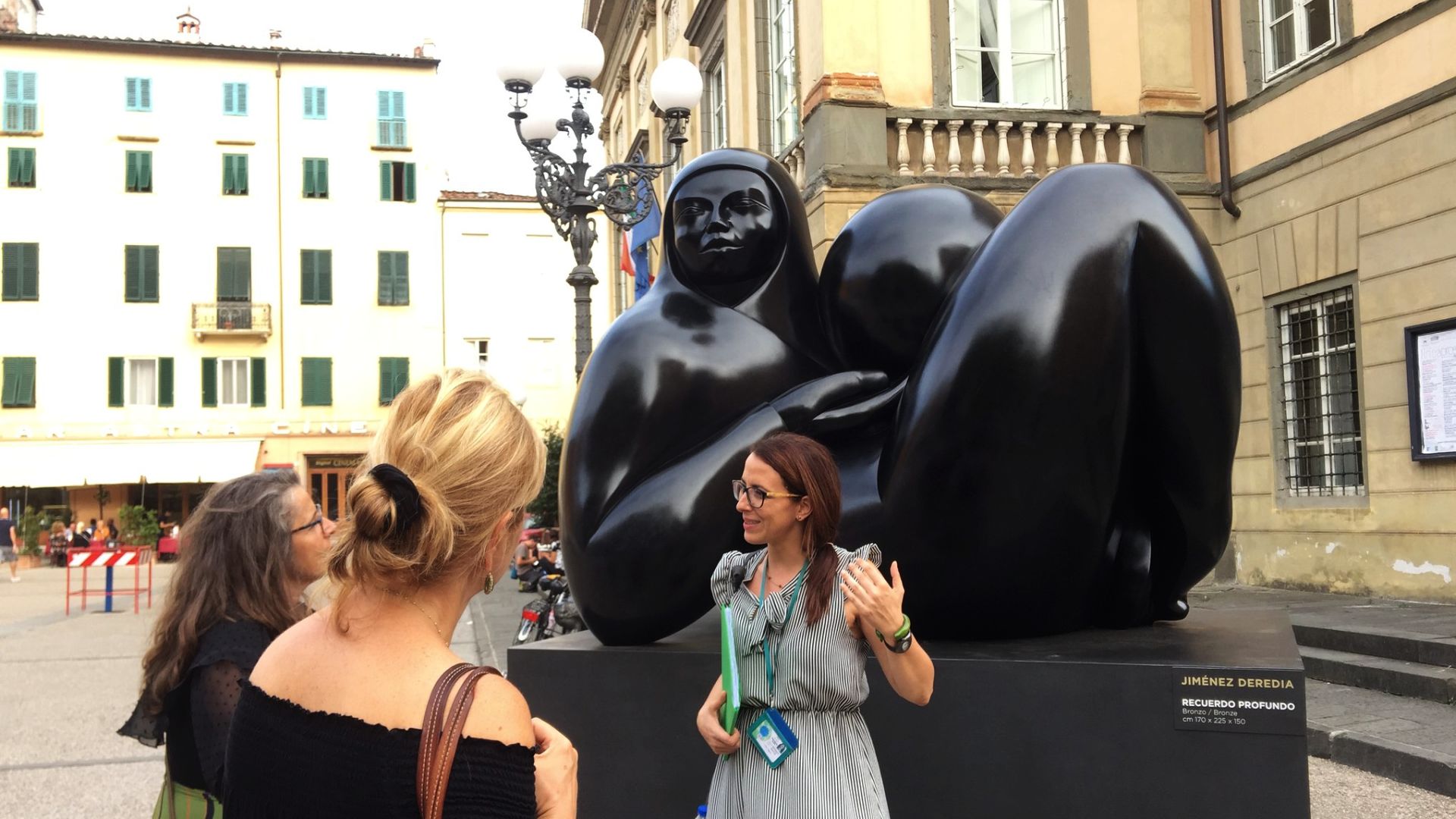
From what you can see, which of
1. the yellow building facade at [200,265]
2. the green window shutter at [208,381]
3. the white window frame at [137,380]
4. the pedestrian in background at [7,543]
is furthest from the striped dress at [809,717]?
the white window frame at [137,380]

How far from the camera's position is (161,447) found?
33.9 metres

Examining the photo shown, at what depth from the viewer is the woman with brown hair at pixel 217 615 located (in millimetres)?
2418

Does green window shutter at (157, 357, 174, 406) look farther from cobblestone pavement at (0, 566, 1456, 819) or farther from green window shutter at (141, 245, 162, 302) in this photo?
cobblestone pavement at (0, 566, 1456, 819)

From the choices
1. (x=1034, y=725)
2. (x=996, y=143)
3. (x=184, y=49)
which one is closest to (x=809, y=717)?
(x=1034, y=725)

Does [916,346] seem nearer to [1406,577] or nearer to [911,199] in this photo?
[911,199]

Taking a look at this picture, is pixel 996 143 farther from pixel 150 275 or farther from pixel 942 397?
pixel 150 275

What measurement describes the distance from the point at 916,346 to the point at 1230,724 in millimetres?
1359

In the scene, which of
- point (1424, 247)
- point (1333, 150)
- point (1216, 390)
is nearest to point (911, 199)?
point (1216, 390)

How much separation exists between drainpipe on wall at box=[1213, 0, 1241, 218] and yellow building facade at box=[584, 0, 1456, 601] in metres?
0.05

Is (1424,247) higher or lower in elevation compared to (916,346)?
higher

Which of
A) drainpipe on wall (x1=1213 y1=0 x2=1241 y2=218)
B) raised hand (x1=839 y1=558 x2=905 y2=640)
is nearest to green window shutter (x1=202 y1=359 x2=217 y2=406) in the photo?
drainpipe on wall (x1=1213 y1=0 x2=1241 y2=218)

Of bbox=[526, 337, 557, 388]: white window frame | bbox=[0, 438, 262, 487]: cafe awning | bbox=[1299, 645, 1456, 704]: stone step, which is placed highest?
bbox=[526, 337, 557, 388]: white window frame

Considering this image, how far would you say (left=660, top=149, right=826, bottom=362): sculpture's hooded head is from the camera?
12.1 feet

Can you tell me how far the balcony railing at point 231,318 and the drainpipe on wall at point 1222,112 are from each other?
28417mm
